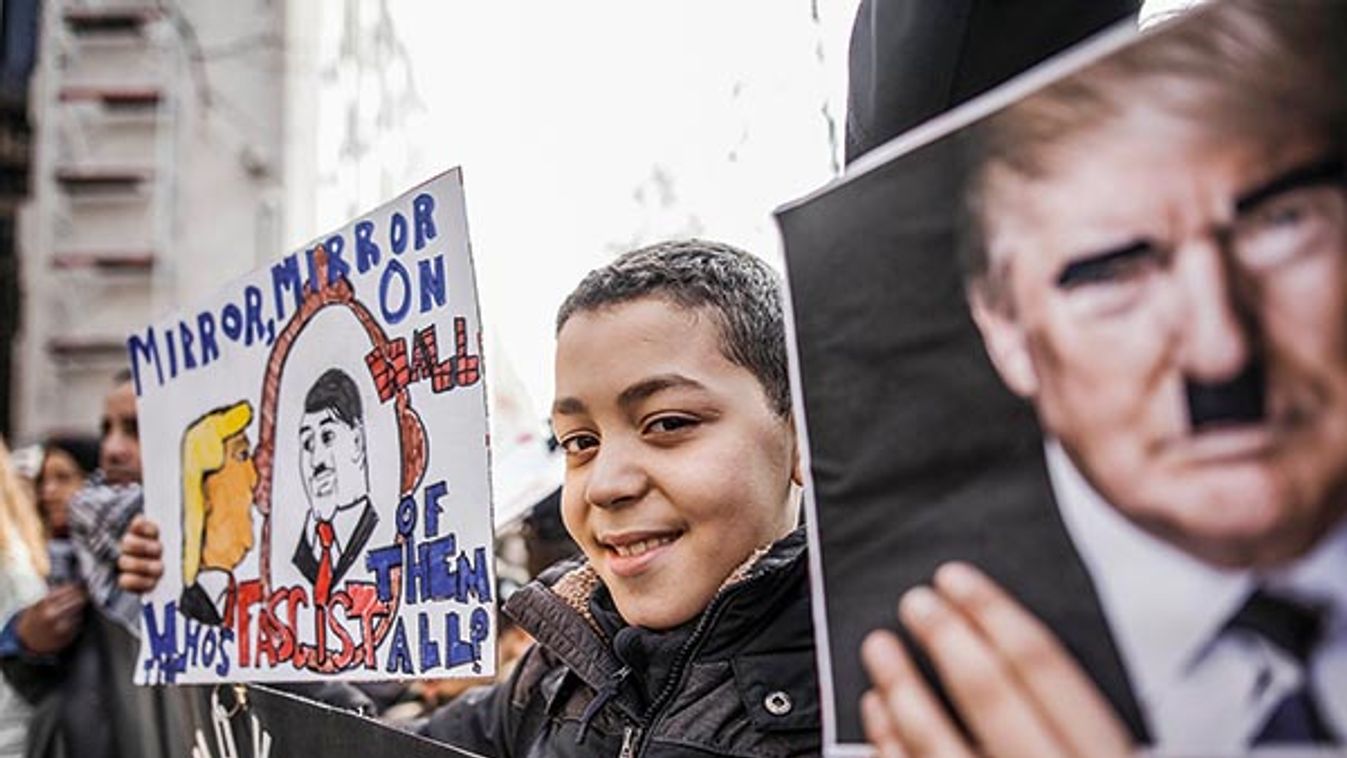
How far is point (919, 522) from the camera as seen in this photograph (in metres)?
0.86

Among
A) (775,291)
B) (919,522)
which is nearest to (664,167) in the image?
(775,291)

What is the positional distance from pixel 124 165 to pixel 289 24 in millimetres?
1498

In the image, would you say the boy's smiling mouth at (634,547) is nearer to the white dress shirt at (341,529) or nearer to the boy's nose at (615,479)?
the boy's nose at (615,479)

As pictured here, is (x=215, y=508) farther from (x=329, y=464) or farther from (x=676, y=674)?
(x=676, y=674)

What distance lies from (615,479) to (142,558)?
1.08m

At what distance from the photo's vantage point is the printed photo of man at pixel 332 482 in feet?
5.05

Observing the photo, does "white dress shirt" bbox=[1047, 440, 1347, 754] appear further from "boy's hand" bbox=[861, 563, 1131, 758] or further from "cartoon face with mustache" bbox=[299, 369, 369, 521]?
"cartoon face with mustache" bbox=[299, 369, 369, 521]

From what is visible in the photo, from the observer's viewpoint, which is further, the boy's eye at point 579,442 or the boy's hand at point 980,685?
the boy's eye at point 579,442

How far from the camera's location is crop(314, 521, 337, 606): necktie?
5.22ft

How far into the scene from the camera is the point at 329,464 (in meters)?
1.62

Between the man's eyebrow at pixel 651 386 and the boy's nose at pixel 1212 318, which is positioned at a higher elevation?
the man's eyebrow at pixel 651 386

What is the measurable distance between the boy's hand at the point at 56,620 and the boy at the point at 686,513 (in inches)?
62.4

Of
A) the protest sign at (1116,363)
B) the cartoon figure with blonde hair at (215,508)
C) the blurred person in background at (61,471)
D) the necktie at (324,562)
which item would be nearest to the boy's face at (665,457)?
the protest sign at (1116,363)

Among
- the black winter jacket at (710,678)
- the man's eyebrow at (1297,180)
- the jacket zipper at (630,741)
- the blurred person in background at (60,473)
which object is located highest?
the blurred person in background at (60,473)
